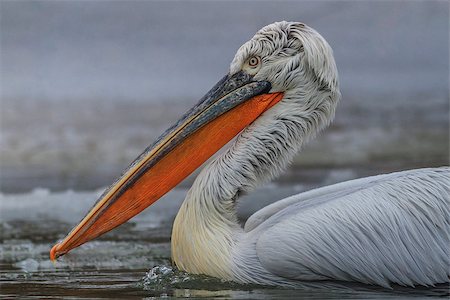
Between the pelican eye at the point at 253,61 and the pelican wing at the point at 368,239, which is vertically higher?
the pelican eye at the point at 253,61

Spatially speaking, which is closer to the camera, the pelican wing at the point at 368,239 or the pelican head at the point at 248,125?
the pelican wing at the point at 368,239

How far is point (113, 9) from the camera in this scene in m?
17.6

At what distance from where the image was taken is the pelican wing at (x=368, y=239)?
5.27 m

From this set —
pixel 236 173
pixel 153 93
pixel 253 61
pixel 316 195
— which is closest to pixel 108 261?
pixel 236 173

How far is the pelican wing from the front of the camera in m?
5.27

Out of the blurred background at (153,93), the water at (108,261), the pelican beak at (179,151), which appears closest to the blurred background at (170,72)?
the blurred background at (153,93)

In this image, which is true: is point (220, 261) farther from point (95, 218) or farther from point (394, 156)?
point (394, 156)

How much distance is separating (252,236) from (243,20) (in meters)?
11.3

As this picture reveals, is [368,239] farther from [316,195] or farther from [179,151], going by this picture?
[179,151]

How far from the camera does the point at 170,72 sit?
15.5 m

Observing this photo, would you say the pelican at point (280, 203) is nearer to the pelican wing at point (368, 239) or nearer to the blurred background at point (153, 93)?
the pelican wing at point (368, 239)

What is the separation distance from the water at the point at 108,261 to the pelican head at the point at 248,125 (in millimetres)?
415

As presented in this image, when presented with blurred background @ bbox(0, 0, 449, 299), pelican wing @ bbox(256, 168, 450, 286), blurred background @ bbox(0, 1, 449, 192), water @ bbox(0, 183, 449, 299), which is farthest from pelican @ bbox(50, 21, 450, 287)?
blurred background @ bbox(0, 1, 449, 192)

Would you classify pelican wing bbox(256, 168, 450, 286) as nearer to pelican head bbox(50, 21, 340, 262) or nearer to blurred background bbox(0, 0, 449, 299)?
pelican head bbox(50, 21, 340, 262)
